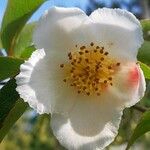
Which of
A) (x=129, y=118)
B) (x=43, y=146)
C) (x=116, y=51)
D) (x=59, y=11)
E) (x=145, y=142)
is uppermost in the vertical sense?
(x=59, y=11)

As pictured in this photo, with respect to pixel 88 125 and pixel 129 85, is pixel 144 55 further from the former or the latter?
pixel 88 125

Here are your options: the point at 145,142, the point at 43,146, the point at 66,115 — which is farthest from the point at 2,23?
the point at 43,146

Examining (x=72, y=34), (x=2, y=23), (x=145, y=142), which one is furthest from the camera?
(x=145, y=142)

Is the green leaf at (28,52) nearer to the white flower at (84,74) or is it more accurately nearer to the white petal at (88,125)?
the white flower at (84,74)

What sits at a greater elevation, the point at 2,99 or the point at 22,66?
the point at 22,66

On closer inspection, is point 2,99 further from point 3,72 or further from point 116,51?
point 116,51

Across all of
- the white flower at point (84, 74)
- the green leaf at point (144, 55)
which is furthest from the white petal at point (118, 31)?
the green leaf at point (144, 55)

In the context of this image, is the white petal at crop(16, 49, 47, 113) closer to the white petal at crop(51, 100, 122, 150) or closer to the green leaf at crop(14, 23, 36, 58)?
the white petal at crop(51, 100, 122, 150)

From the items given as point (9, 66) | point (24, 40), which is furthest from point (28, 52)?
point (24, 40)
